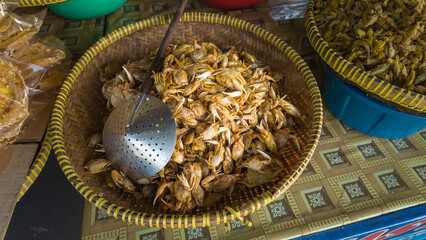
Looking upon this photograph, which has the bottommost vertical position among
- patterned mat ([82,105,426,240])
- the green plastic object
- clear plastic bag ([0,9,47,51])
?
patterned mat ([82,105,426,240])

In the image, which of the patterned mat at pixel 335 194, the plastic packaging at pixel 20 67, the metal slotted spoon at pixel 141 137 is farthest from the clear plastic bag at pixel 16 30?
the patterned mat at pixel 335 194

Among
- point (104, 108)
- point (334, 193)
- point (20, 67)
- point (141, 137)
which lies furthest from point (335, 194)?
point (20, 67)

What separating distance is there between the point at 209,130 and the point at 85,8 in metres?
1.34

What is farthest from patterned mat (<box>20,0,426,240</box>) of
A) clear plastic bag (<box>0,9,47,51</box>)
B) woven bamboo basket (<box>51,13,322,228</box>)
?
clear plastic bag (<box>0,9,47,51</box>)

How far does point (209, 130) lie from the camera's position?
1.08 m

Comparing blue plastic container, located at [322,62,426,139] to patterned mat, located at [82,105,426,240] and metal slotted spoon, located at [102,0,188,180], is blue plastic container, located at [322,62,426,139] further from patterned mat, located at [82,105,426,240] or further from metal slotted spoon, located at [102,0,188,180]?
metal slotted spoon, located at [102,0,188,180]

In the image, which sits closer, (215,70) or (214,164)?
(214,164)

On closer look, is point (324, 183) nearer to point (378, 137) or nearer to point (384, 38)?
point (378, 137)

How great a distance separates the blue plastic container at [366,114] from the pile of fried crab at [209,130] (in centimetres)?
32

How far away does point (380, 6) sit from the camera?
1279 mm

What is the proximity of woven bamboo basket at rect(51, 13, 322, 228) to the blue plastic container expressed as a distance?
265 millimetres

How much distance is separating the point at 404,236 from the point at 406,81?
864mm

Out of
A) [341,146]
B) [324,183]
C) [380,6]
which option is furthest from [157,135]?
[380,6]

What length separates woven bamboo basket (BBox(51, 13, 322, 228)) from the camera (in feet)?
2.89
